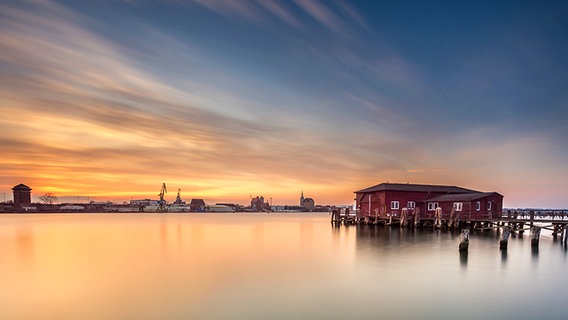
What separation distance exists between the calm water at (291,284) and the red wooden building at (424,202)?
16263mm

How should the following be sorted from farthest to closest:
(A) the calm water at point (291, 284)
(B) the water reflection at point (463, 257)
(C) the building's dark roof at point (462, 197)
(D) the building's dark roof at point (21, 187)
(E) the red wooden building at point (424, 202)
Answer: (D) the building's dark roof at point (21, 187)
(E) the red wooden building at point (424, 202)
(C) the building's dark roof at point (462, 197)
(B) the water reflection at point (463, 257)
(A) the calm water at point (291, 284)

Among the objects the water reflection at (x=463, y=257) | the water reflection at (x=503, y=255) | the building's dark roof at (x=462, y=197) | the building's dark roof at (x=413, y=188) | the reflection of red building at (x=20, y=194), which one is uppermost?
the building's dark roof at (x=413, y=188)

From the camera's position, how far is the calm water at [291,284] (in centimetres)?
1297

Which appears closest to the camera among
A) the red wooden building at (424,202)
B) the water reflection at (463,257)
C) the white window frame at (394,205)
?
the water reflection at (463,257)

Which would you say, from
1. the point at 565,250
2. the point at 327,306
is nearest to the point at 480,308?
the point at 327,306

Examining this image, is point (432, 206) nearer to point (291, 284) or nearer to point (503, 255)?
point (503, 255)

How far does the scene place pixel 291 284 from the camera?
16953mm

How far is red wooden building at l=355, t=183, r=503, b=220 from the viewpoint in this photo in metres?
44.5

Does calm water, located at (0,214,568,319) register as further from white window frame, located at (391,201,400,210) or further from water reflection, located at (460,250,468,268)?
white window frame, located at (391,201,400,210)

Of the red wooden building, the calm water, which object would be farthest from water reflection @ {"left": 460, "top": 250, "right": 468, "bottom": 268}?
the red wooden building

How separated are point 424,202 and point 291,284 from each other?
3994cm

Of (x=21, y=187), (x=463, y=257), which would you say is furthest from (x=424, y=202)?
(x=21, y=187)

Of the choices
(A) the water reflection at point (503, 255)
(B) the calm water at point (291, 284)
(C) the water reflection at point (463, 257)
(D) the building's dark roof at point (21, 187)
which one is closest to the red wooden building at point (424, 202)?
(B) the calm water at point (291, 284)

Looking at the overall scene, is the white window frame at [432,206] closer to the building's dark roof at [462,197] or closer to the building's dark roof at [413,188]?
the building's dark roof at [462,197]
